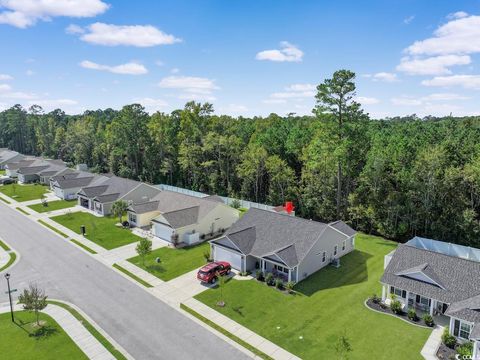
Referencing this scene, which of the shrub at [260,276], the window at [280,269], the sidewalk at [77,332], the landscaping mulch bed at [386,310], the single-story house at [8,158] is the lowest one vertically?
the sidewalk at [77,332]

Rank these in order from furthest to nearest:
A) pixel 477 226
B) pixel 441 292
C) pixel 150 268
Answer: pixel 477 226
pixel 150 268
pixel 441 292

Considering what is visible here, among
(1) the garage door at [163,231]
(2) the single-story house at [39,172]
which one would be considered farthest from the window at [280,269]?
(2) the single-story house at [39,172]

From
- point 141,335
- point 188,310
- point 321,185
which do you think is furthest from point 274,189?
point 141,335

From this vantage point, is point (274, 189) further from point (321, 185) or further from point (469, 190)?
point (469, 190)

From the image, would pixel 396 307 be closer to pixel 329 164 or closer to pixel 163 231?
pixel 329 164

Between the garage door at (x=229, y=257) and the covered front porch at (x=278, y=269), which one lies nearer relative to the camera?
the covered front porch at (x=278, y=269)

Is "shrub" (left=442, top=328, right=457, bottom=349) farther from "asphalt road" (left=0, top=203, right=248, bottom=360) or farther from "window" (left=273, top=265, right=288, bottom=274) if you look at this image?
"asphalt road" (left=0, top=203, right=248, bottom=360)

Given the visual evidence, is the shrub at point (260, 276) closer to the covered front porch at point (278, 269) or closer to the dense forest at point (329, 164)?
the covered front porch at point (278, 269)
